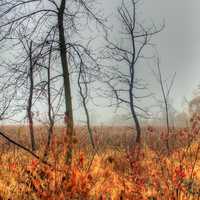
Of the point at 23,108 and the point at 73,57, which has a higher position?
the point at 73,57

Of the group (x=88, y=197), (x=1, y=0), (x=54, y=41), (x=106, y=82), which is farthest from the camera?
(x=106, y=82)

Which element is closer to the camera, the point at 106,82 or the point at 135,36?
the point at 106,82

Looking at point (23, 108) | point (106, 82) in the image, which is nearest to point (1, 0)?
point (23, 108)

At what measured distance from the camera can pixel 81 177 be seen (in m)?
5.67

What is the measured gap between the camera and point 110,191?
7.44 metres

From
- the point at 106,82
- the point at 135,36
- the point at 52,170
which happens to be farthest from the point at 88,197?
the point at 135,36

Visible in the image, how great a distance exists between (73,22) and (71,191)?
466cm

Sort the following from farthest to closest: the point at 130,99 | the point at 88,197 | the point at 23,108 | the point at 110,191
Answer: the point at 130,99 < the point at 23,108 < the point at 110,191 < the point at 88,197

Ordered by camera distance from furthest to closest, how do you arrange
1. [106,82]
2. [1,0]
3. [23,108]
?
[106,82] < [23,108] < [1,0]

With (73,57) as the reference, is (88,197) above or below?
below

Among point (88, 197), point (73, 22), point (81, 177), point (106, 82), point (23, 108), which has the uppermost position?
point (73, 22)

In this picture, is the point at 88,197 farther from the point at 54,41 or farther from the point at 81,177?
the point at 54,41

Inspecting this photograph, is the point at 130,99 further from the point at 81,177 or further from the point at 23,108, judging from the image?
the point at 81,177

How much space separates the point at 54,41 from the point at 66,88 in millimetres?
1183
